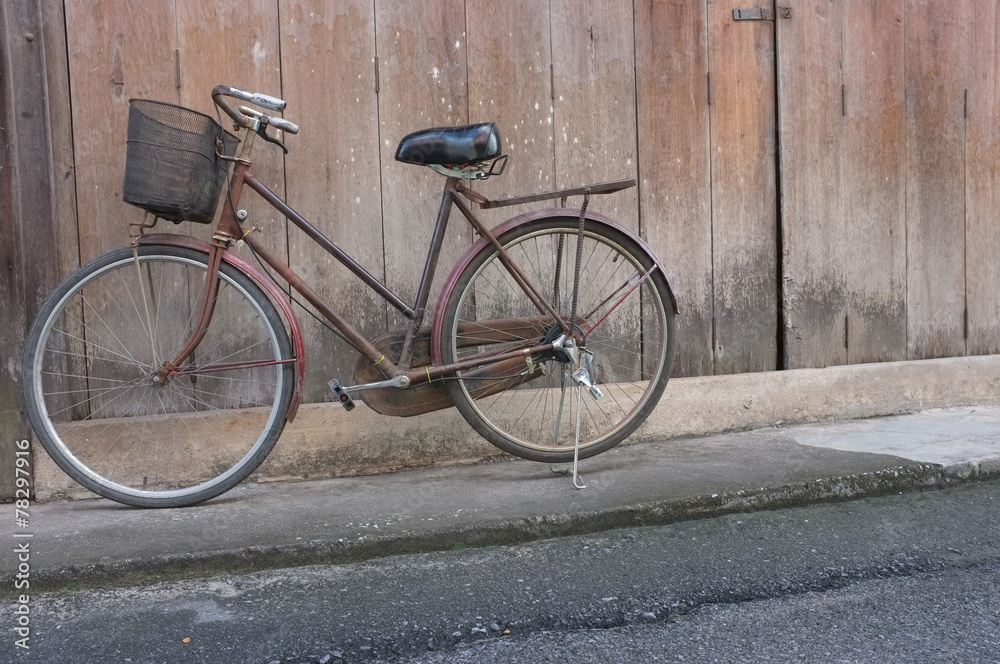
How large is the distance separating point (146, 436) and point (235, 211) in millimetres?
896

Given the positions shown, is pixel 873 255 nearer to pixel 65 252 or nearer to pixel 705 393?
pixel 705 393

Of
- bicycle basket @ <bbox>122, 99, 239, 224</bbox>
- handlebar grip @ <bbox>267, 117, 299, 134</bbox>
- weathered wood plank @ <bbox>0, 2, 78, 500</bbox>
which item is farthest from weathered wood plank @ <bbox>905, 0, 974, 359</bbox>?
weathered wood plank @ <bbox>0, 2, 78, 500</bbox>

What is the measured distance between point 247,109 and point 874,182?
9.12 ft

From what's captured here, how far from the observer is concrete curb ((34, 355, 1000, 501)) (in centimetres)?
291

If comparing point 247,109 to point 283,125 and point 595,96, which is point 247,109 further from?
point 595,96

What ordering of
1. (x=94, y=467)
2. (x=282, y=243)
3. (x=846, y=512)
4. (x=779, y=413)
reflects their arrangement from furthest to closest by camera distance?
(x=779, y=413)
(x=282, y=243)
(x=94, y=467)
(x=846, y=512)

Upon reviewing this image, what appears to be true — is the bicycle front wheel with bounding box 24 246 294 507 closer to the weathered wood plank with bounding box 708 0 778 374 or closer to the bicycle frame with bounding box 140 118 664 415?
the bicycle frame with bounding box 140 118 664 415

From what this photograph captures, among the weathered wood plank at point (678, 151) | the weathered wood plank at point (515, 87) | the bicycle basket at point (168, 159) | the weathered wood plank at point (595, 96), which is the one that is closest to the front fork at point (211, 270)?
the bicycle basket at point (168, 159)

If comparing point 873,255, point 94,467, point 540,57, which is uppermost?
point 540,57

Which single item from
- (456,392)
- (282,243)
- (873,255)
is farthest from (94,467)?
(873,255)

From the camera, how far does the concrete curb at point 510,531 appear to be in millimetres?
2051

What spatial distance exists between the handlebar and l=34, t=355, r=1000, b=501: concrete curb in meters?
1.06

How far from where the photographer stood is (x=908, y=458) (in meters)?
2.77

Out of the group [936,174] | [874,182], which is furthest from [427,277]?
[936,174]
